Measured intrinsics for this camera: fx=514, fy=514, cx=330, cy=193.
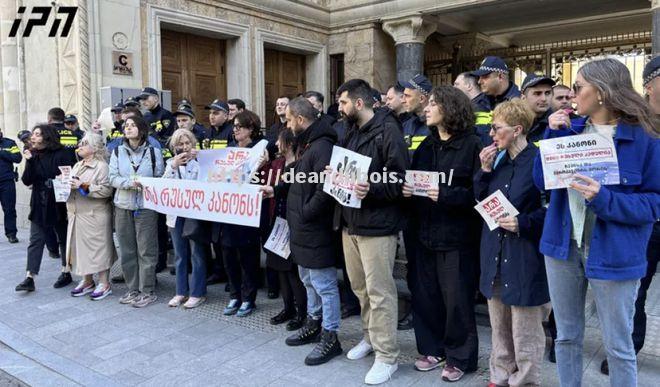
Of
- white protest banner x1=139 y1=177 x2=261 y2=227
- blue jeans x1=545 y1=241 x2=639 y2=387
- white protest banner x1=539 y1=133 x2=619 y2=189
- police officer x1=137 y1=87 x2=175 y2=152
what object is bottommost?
blue jeans x1=545 y1=241 x2=639 y2=387

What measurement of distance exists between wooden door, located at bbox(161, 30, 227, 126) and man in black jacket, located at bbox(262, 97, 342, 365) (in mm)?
6494

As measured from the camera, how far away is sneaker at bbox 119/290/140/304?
554 centimetres

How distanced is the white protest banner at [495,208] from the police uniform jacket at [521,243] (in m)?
0.06

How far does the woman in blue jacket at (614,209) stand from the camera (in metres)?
2.42

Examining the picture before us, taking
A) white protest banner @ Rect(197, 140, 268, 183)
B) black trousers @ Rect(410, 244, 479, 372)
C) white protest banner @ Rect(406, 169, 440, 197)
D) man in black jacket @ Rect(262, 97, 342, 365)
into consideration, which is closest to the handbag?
white protest banner @ Rect(197, 140, 268, 183)

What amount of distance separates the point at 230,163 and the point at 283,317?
156 cm

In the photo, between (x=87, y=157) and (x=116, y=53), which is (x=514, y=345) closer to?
(x=87, y=157)

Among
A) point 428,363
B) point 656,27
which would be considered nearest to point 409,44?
point 656,27

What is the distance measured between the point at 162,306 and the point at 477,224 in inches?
138

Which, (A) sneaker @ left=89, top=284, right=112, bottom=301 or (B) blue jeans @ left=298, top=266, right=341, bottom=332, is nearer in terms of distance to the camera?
(B) blue jeans @ left=298, top=266, right=341, bottom=332

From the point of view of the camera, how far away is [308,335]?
437 cm

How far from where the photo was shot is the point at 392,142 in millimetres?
3586

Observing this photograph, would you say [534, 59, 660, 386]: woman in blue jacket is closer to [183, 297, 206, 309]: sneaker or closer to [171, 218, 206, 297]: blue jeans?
[171, 218, 206, 297]: blue jeans

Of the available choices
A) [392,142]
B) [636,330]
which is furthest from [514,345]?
[392,142]
